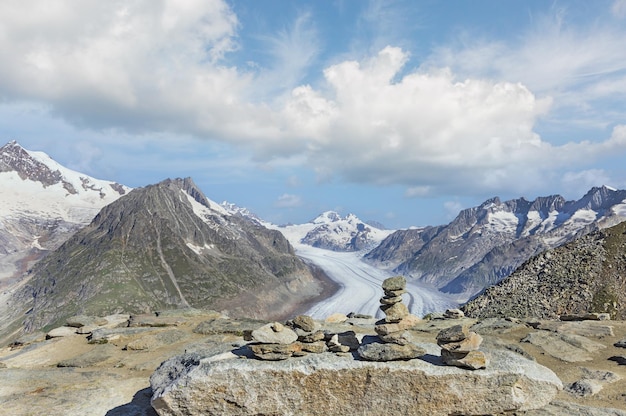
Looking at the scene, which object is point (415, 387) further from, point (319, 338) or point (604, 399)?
point (604, 399)

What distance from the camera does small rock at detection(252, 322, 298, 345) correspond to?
21.6 metres

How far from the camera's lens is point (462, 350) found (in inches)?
817

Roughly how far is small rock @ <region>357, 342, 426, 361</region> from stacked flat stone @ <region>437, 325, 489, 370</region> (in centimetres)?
138

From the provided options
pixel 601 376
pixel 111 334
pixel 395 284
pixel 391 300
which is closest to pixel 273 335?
pixel 391 300

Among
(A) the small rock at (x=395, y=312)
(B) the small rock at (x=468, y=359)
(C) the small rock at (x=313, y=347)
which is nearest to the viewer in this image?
(B) the small rock at (x=468, y=359)

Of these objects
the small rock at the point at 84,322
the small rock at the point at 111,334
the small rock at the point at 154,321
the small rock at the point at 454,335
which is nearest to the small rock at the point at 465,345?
the small rock at the point at 454,335

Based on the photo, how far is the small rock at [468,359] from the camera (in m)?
20.6

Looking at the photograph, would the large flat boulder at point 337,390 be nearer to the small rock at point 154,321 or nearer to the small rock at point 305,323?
the small rock at point 305,323

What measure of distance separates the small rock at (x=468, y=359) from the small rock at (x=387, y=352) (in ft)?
4.79

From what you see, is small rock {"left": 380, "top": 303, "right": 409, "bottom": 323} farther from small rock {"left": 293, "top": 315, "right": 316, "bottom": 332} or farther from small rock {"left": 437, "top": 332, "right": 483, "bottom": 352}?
small rock {"left": 293, "top": 315, "right": 316, "bottom": 332}

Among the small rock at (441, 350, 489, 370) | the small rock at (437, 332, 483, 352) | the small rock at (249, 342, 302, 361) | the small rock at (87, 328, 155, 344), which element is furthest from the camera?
the small rock at (87, 328, 155, 344)

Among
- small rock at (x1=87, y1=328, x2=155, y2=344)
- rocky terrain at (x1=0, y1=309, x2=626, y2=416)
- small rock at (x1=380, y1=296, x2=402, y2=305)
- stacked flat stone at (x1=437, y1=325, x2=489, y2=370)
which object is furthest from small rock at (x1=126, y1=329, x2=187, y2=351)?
stacked flat stone at (x1=437, y1=325, x2=489, y2=370)

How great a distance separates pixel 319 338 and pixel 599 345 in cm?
2684

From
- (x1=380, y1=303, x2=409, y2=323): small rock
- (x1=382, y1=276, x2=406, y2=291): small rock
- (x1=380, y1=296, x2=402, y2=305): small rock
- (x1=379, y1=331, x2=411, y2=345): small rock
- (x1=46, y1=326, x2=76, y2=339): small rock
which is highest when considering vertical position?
(x1=382, y1=276, x2=406, y2=291): small rock
